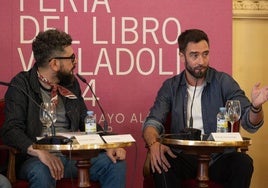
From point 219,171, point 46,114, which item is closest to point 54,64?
point 46,114

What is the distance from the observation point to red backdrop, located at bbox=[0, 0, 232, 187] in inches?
150

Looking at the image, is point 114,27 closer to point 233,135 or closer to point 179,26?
point 179,26

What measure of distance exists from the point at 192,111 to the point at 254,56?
49.5 inches

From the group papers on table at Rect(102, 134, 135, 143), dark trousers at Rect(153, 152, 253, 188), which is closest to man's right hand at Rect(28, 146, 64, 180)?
papers on table at Rect(102, 134, 135, 143)

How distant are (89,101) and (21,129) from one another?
0.98 m

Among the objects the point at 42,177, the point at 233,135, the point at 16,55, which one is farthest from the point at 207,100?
the point at 16,55

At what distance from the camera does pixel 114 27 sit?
3.93 metres

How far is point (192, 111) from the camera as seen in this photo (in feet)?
10.9

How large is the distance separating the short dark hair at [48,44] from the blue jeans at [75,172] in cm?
63

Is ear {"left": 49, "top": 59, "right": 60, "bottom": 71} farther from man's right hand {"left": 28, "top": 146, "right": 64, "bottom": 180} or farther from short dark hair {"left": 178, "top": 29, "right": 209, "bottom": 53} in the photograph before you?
short dark hair {"left": 178, "top": 29, "right": 209, "bottom": 53}

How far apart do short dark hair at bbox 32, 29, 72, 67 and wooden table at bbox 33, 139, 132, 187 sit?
27.9 inches

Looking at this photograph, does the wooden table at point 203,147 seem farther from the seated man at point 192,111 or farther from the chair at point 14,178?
the chair at point 14,178

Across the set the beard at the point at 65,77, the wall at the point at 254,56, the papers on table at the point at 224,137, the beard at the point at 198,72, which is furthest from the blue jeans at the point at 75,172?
the wall at the point at 254,56

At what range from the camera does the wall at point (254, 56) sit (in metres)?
4.27
